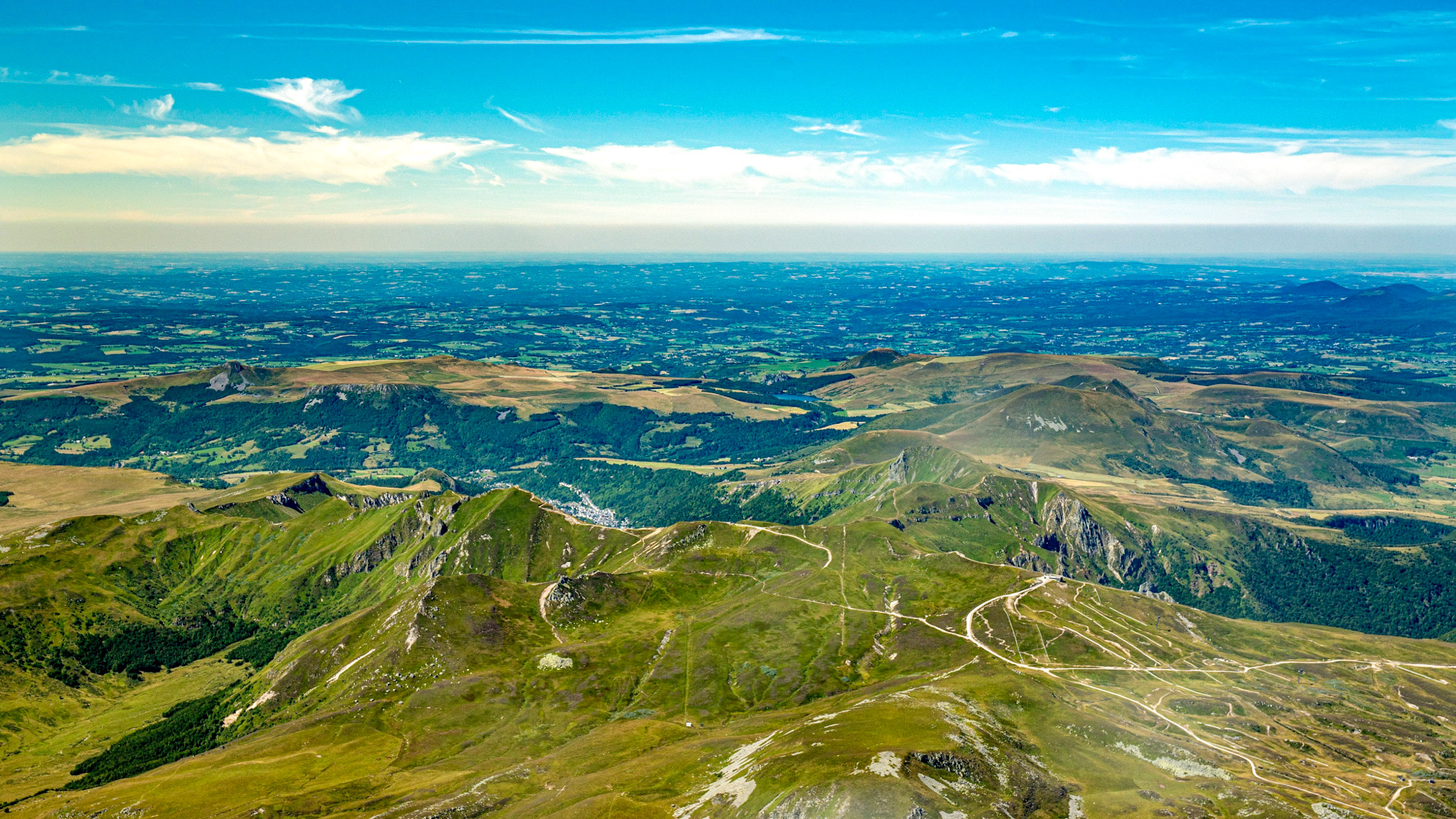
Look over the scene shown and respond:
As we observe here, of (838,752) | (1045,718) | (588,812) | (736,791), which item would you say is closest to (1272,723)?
(1045,718)

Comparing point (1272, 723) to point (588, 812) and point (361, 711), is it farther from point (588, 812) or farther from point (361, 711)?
point (361, 711)

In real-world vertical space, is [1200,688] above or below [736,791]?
below

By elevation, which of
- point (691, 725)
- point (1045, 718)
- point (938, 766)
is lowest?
point (691, 725)

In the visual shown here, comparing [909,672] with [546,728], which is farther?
[909,672]

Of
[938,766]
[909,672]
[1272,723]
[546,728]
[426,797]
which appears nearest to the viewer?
[938,766]

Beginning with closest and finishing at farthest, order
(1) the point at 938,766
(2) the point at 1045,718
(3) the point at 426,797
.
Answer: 1. (1) the point at 938,766
2. (3) the point at 426,797
3. (2) the point at 1045,718

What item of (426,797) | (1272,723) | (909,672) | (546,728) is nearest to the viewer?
(426,797)

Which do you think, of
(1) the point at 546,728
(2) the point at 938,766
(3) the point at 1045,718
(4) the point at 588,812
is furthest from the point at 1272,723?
(1) the point at 546,728

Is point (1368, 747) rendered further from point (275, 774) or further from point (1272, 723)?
point (275, 774)

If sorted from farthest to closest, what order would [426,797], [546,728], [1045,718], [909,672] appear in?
[909,672]
[546,728]
[1045,718]
[426,797]
